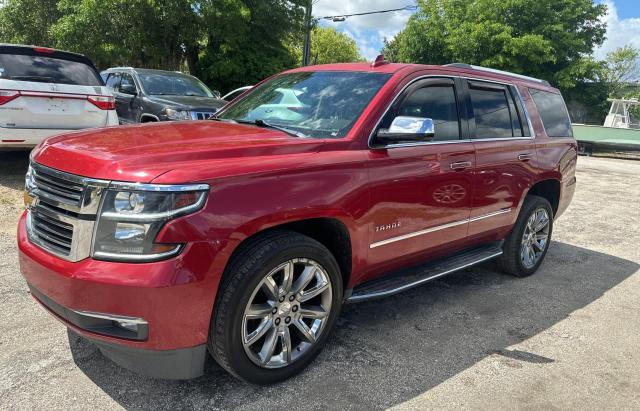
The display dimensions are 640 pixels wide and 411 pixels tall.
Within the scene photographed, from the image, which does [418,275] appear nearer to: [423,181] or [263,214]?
[423,181]

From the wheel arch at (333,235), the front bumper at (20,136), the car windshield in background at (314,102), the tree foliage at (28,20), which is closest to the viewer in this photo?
the wheel arch at (333,235)

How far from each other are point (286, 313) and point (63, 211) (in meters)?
1.30

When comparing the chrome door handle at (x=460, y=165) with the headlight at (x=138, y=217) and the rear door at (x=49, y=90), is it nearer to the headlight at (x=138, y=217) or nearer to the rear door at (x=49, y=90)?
the headlight at (x=138, y=217)

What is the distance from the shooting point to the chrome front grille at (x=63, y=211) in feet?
7.70

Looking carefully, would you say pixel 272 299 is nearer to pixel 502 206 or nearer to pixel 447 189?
pixel 447 189

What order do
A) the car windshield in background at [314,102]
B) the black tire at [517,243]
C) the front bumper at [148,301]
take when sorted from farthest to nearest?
1. the black tire at [517,243]
2. the car windshield in background at [314,102]
3. the front bumper at [148,301]

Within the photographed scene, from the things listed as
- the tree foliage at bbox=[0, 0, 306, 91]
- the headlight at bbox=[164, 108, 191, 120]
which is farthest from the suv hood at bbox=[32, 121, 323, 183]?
the tree foliage at bbox=[0, 0, 306, 91]

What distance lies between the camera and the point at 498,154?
13.8 feet

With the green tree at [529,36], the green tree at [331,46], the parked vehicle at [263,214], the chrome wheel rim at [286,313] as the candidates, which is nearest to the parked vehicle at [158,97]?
the parked vehicle at [263,214]

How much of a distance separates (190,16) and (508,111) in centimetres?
1603

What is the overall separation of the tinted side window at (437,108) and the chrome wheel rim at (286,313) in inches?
53.1

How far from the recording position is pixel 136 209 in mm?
2275

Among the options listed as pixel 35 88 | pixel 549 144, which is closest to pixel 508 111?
pixel 549 144

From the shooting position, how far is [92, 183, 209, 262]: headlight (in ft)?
7.43
